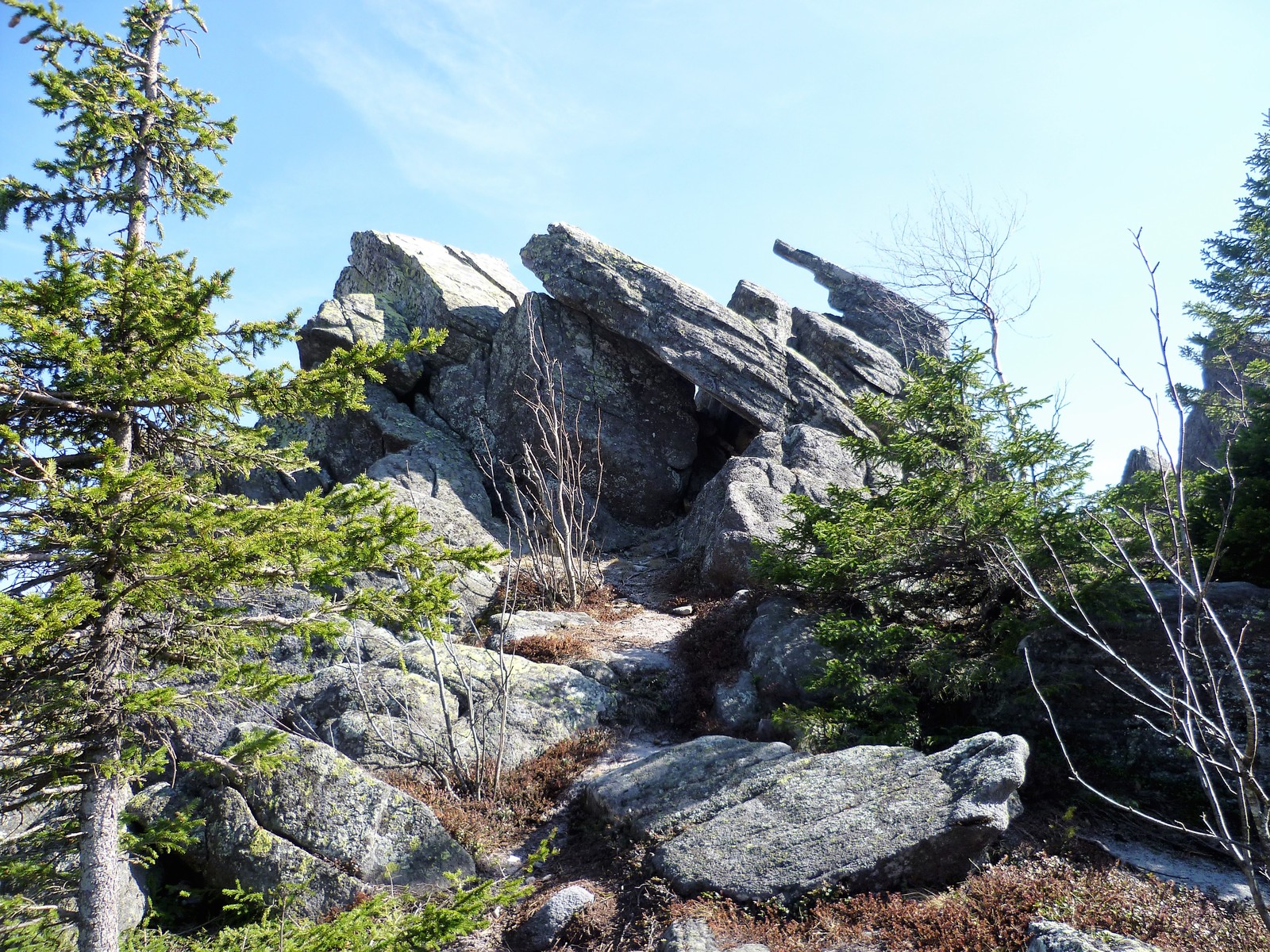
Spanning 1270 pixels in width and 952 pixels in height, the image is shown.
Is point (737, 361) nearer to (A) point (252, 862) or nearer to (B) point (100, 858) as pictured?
(A) point (252, 862)

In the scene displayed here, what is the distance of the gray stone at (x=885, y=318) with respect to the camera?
950 inches

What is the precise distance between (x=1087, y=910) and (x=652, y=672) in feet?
19.3

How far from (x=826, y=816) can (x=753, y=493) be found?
8.42m

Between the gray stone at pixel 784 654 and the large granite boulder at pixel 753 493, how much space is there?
2297 millimetres

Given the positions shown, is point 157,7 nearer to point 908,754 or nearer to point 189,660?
point 189,660

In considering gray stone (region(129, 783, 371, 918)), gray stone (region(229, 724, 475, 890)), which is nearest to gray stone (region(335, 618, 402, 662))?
gray stone (region(229, 724, 475, 890))

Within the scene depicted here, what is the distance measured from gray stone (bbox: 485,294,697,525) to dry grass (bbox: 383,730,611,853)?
931 centimetres

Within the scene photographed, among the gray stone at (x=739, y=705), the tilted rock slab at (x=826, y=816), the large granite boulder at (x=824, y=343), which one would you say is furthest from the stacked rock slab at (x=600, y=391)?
the tilted rock slab at (x=826, y=816)

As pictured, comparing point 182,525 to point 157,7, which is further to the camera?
point 157,7

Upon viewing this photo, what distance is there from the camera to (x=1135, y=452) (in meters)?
26.8

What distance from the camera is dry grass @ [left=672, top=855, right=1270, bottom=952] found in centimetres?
493

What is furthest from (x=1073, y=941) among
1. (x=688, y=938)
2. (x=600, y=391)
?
(x=600, y=391)

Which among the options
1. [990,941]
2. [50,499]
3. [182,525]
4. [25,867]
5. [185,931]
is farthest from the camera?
[185,931]

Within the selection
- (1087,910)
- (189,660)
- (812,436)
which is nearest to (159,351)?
(189,660)
